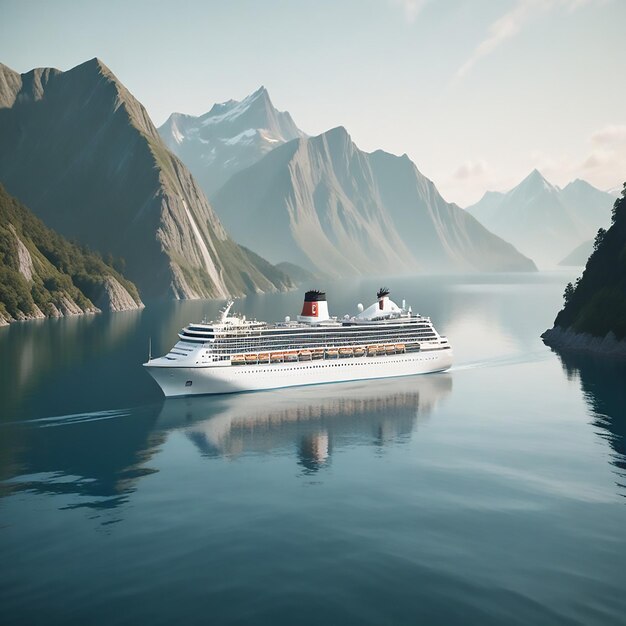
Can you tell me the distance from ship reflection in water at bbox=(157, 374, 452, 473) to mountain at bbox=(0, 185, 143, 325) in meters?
79.4

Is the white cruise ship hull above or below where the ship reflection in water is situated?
above

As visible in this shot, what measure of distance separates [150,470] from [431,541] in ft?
66.4

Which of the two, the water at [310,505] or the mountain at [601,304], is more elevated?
the mountain at [601,304]

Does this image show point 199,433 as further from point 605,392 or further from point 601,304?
point 601,304

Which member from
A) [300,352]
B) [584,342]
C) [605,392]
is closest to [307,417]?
[300,352]

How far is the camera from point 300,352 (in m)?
74.6

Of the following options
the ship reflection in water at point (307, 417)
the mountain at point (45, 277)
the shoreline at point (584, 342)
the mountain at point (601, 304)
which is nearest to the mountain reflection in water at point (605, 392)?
the shoreline at point (584, 342)

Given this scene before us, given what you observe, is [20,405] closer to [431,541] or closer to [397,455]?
[397,455]

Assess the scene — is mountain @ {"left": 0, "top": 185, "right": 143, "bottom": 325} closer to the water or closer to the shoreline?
the water

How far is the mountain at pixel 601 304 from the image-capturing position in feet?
318

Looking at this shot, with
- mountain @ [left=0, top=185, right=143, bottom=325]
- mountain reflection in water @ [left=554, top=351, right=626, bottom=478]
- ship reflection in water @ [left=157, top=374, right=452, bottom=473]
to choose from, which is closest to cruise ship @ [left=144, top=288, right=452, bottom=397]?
ship reflection in water @ [left=157, top=374, right=452, bottom=473]

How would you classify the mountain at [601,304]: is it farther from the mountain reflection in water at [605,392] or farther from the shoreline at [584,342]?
the mountain reflection in water at [605,392]

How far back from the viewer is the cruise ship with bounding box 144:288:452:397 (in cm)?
6731

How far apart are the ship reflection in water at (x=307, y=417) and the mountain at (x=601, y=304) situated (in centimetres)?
3612
